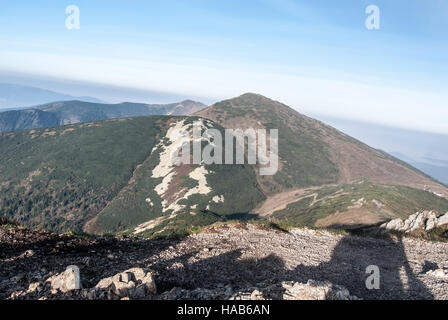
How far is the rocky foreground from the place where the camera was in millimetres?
10914

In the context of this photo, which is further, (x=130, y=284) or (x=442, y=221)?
(x=442, y=221)

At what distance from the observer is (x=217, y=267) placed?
15766 mm

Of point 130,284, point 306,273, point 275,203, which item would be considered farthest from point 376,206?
point 130,284

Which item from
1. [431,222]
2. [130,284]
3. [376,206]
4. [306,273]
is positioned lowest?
[376,206]

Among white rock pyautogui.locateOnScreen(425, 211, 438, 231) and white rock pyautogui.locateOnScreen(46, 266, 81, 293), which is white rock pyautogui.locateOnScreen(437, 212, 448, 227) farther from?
white rock pyautogui.locateOnScreen(46, 266, 81, 293)

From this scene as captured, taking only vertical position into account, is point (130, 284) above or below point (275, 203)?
above

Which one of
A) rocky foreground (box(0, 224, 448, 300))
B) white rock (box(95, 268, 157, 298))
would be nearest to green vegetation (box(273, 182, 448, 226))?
rocky foreground (box(0, 224, 448, 300))

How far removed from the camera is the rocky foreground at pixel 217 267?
1091 centimetres

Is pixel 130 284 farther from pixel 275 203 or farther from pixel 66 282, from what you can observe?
pixel 275 203

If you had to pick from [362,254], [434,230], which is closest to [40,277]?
[362,254]

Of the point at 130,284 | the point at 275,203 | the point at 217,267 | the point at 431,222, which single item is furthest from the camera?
the point at 275,203
